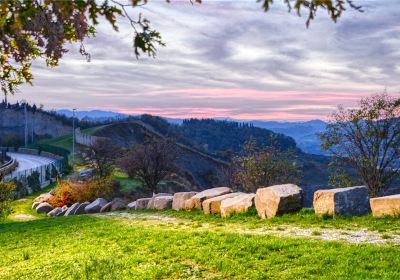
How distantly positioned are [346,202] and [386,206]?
158 centimetres

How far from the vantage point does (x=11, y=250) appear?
70.6ft

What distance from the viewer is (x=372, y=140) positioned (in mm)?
41562

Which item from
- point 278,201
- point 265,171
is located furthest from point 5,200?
point 265,171

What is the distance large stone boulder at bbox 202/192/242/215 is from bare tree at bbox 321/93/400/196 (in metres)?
17.9

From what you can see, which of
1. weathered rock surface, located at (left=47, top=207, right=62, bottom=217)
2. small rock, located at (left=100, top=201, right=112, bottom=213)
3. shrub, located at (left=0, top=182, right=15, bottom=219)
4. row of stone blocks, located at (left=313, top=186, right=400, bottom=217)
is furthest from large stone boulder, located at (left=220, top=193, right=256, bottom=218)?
weathered rock surface, located at (left=47, top=207, right=62, bottom=217)

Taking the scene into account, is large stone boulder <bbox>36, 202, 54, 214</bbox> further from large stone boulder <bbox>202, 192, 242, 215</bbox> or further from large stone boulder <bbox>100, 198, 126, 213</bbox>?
large stone boulder <bbox>202, 192, 242, 215</bbox>

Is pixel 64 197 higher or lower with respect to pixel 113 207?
lower

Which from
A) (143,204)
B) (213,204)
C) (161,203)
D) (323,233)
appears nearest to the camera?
(323,233)

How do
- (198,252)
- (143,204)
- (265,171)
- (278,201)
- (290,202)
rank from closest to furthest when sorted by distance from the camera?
1. (198,252)
2. (278,201)
3. (290,202)
4. (143,204)
5. (265,171)

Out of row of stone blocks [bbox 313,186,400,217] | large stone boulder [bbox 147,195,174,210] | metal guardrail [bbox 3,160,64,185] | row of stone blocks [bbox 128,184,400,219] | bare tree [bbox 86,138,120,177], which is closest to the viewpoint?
row of stone blocks [bbox 128,184,400,219]

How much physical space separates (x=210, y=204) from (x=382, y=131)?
21.5 metres

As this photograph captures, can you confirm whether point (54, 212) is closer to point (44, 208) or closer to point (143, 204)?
point (44, 208)

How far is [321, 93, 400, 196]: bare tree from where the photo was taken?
40.5m

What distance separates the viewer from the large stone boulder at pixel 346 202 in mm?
20031
